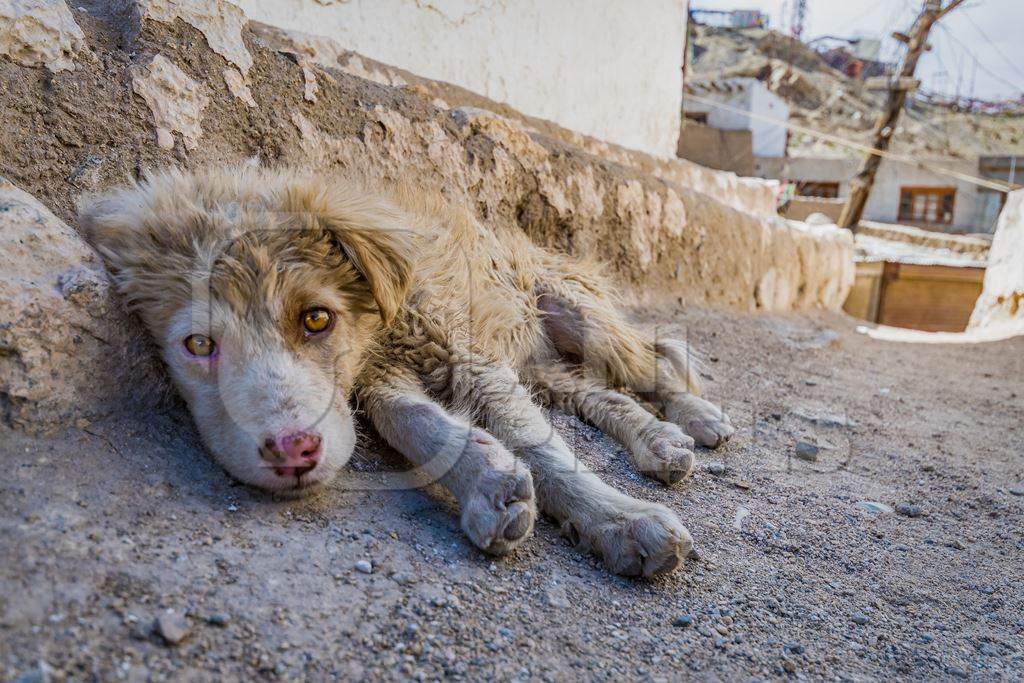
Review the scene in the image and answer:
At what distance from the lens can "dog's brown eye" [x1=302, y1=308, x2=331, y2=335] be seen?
7.00ft

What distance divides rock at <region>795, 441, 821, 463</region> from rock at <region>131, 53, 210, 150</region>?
9.13ft

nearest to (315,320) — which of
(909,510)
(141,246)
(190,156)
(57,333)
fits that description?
(141,246)

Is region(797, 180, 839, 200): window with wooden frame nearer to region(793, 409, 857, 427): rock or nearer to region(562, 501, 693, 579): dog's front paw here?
region(793, 409, 857, 427): rock

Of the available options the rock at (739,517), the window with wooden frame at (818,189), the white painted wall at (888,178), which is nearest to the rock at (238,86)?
the rock at (739,517)

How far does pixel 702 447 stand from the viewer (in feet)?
10.0

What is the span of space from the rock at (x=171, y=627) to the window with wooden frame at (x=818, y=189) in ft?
81.3

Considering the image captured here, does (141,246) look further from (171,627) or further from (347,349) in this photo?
(171,627)

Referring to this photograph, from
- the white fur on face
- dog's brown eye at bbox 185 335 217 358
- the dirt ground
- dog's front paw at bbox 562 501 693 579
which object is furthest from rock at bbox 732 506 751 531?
dog's brown eye at bbox 185 335 217 358

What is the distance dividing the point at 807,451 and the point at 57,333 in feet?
9.36

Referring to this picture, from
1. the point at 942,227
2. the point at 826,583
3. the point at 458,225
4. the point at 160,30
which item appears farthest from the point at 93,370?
the point at 942,227

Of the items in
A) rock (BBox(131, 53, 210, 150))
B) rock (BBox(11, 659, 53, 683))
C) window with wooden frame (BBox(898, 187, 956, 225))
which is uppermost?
rock (BBox(131, 53, 210, 150))

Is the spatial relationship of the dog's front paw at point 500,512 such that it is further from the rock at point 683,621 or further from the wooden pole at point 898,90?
the wooden pole at point 898,90

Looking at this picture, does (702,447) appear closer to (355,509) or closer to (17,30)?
(355,509)

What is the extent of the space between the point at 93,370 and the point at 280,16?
2.37 m
